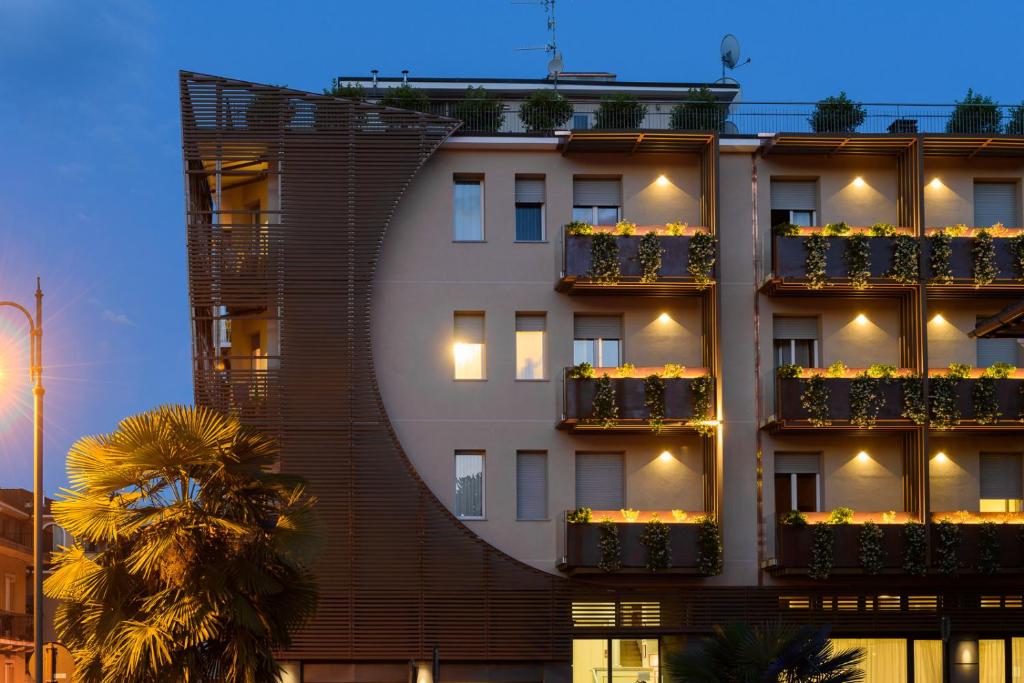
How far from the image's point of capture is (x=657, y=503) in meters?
37.7

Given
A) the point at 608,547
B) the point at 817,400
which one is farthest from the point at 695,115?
the point at 608,547

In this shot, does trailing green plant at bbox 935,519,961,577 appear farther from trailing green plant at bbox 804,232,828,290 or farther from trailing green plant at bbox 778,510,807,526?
trailing green plant at bbox 804,232,828,290

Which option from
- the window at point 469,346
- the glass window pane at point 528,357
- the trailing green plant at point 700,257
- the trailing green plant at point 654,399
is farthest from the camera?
the glass window pane at point 528,357

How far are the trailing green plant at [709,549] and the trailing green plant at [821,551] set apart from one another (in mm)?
2101

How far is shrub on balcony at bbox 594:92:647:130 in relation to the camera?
3934 centimetres

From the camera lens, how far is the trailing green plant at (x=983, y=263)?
3750 cm

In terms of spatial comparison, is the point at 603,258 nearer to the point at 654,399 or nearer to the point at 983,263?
the point at 654,399

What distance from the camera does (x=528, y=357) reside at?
38.2 m

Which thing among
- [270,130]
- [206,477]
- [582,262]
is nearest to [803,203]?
[582,262]

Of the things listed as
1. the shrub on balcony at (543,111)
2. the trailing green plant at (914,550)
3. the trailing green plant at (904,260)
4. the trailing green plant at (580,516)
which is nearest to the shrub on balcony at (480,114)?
the shrub on balcony at (543,111)

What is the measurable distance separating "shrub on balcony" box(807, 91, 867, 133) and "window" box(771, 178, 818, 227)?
59.9 inches

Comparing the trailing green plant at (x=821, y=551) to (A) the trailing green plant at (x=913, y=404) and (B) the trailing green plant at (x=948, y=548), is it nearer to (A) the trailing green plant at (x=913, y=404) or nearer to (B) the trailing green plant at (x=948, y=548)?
(B) the trailing green plant at (x=948, y=548)

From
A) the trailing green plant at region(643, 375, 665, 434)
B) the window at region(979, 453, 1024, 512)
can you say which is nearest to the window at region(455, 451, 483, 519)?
the trailing green plant at region(643, 375, 665, 434)

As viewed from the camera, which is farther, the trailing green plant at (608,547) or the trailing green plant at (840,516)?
the trailing green plant at (840,516)
